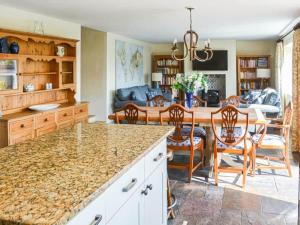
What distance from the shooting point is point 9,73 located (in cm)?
486

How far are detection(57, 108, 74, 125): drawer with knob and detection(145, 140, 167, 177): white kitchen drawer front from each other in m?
3.26

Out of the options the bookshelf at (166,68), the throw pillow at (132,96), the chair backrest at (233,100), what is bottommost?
the chair backrest at (233,100)

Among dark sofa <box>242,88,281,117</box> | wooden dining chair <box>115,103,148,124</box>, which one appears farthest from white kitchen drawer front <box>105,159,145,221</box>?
dark sofa <box>242,88,281,117</box>

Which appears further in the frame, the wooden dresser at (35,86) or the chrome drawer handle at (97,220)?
the wooden dresser at (35,86)

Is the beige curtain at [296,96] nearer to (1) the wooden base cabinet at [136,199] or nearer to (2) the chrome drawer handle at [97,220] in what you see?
(1) the wooden base cabinet at [136,199]

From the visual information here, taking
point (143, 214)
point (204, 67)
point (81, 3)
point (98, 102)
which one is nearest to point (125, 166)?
point (143, 214)

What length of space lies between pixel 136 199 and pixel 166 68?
33.8 feet

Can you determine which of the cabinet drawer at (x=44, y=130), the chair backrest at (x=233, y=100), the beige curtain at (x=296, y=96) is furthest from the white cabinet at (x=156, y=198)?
the beige curtain at (x=296, y=96)

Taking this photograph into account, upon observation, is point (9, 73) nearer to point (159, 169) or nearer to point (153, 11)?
point (153, 11)

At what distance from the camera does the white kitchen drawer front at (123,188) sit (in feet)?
4.90

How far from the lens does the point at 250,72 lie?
36.7 feet

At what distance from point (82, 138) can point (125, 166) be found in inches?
31.9

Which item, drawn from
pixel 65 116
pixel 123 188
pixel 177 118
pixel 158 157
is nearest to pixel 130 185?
pixel 123 188

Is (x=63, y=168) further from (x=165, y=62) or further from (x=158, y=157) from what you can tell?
(x=165, y=62)
